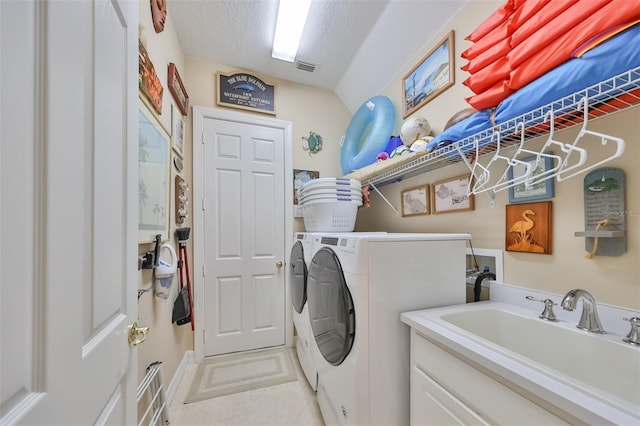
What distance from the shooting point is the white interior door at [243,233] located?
Answer: 7.81 ft

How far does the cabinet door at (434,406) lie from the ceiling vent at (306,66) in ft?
8.60

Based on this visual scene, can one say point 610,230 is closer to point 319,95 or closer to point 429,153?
point 429,153

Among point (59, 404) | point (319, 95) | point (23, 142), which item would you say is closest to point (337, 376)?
point (59, 404)

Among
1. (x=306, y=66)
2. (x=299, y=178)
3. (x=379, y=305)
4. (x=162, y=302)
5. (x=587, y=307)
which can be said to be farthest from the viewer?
(x=299, y=178)

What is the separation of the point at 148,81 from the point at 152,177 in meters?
0.53

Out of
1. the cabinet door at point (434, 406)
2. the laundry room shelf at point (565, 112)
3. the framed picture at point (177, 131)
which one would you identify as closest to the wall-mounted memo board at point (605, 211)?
the laundry room shelf at point (565, 112)

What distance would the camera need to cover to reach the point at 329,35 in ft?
6.81

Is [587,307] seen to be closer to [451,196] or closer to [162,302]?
[451,196]

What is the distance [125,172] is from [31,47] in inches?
16.2

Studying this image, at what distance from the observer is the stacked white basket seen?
1936 millimetres

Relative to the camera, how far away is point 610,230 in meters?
0.93

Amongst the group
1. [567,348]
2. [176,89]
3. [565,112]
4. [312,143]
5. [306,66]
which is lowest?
[567,348]

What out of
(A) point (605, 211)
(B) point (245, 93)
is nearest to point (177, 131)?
(B) point (245, 93)

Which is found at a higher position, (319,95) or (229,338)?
(319,95)
